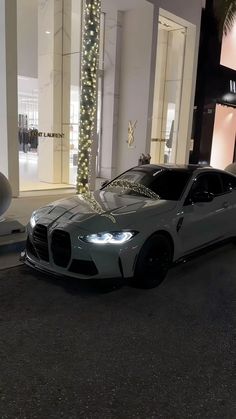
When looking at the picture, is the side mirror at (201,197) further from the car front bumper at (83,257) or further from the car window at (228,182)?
the car front bumper at (83,257)

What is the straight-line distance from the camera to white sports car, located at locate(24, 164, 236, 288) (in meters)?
3.82

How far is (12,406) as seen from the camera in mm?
2322

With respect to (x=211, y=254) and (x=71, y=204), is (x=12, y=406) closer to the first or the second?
(x=71, y=204)

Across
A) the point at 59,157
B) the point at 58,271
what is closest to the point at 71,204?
the point at 58,271

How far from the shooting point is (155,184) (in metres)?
5.02

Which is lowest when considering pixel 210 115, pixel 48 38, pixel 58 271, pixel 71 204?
pixel 58 271

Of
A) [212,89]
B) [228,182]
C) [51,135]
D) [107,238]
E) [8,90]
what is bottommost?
[107,238]

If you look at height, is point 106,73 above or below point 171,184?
above

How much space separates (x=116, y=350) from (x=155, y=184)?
2586 mm

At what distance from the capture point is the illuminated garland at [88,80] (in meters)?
7.92

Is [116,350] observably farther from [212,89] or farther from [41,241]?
[212,89]

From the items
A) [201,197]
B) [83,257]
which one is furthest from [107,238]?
[201,197]

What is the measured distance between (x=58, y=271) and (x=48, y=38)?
8869 millimetres

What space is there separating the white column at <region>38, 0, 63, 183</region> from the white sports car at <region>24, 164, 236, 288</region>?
19.8 feet
